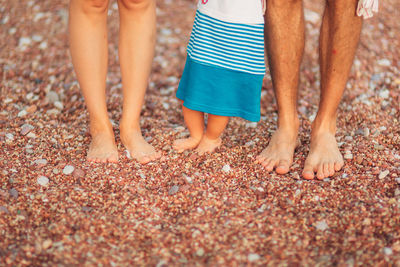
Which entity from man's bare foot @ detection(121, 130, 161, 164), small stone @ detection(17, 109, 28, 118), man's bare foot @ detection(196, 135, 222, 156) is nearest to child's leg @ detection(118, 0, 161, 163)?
man's bare foot @ detection(121, 130, 161, 164)

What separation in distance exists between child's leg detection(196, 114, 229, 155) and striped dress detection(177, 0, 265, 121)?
180mm

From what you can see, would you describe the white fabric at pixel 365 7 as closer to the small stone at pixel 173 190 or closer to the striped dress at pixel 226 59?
the striped dress at pixel 226 59

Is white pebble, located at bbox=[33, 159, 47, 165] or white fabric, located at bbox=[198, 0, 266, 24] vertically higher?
white fabric, located at bbox=[198, 0, 266, 24]

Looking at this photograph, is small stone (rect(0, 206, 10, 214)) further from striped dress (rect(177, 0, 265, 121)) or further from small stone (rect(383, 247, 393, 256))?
small stone (rect(383, 247, 393, 256))

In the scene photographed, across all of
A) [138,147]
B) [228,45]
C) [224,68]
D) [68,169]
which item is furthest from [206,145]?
[68,169]

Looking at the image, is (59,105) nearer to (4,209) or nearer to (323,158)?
(4,209)

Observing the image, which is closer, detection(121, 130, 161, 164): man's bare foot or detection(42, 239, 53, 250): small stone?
detection(42, 239, 53, 250): small stone

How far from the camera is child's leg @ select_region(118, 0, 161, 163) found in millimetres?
2625

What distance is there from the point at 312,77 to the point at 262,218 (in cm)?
187

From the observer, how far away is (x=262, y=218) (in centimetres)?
239

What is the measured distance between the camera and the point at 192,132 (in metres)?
2.93

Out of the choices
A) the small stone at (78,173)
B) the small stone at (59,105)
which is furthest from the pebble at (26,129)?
the small stone at (78,173)

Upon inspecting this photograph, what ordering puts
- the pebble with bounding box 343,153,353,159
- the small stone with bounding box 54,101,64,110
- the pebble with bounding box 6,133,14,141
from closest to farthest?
the pebble with bounding box 343,153,353,159 → the pebble with bounding box 6,133,14,141 → the small stone with bounding box 54,101,64,110

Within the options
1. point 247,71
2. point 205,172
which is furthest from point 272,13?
point 205,172
